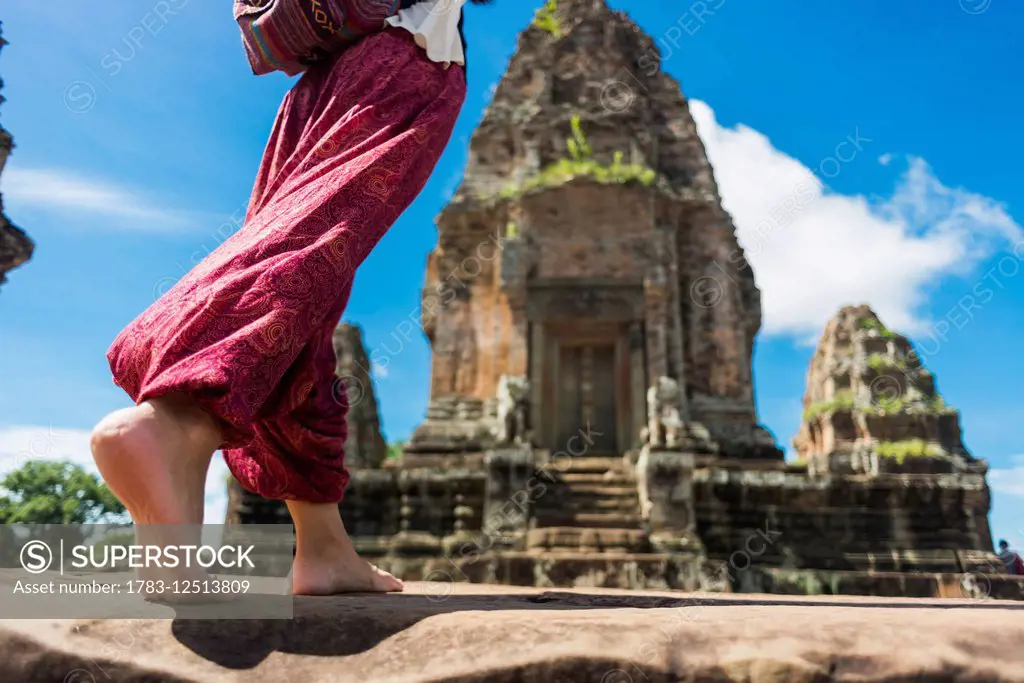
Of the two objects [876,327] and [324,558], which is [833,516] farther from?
[876,327]

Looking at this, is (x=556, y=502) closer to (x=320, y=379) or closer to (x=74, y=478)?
(x=320, y=379)

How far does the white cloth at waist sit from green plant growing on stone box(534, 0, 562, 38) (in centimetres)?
1489

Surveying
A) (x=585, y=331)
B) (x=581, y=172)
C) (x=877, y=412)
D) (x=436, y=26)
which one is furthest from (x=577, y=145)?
(x=436, y=26)

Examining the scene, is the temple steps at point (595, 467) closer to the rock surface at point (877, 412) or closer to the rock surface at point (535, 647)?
the rock surface at point (877, 412)

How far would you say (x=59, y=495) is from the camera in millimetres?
15219

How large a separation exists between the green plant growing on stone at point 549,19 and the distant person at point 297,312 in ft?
48.8

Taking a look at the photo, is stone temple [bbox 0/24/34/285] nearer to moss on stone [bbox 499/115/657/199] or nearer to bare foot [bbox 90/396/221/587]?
moss on stone [bbox 499/115/657/199]

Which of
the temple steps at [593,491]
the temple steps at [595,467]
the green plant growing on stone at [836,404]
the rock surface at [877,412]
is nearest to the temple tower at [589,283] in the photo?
the temple steps at [595,467]

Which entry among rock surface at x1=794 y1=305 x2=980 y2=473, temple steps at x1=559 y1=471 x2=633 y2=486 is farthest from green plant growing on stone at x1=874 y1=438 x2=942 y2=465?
temple steps at x1=559 y1=471 x2=633 y2=486

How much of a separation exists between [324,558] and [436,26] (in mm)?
1837

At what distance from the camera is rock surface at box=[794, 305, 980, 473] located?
Answer: 646 inches

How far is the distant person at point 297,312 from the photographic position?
167 cm

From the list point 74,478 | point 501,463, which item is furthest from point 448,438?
point 74,478

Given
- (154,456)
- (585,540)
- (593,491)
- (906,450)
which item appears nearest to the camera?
(154,456)
